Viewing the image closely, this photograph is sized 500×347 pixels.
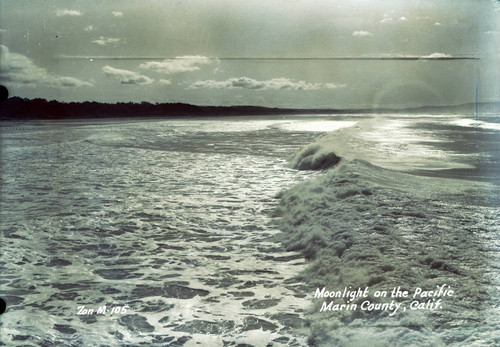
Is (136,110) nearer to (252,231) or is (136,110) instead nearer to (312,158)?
(252,231)

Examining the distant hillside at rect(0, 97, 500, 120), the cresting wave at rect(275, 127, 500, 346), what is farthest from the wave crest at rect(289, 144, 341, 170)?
the distant hillside at rect(0, 97, 500, 120)

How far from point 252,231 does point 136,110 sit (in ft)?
3.36

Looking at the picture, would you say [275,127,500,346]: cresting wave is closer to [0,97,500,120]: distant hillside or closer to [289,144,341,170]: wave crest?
[289,144,341,170]: wave crest

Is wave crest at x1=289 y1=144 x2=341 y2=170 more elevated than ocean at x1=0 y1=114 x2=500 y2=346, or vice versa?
wave crest at x1=289 y1=144 x2=341 y2=170

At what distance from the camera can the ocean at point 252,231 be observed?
5.18 feet

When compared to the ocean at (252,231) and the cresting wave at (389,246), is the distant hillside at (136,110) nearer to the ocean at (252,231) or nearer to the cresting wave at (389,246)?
the ocean at (252,231)

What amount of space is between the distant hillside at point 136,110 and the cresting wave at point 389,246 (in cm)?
42

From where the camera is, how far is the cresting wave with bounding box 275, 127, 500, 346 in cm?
153

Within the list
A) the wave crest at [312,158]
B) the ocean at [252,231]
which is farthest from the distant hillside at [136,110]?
the wave crest at [312,158]

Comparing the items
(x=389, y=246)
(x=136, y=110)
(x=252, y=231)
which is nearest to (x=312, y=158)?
(x=252, y=231)

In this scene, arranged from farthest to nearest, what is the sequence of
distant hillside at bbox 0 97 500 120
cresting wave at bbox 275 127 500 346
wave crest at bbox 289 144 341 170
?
wave crest at bbox 289 144 341 170, distant hillside at bbox 0 97 500 120, cresting wave at bbox 275 127 500 346

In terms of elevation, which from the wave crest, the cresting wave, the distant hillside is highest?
the distant hillside

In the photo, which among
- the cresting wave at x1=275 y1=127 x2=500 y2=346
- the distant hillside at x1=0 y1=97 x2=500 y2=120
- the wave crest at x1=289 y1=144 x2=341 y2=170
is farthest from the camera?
the wave crest at x1=289 y1=144 x2=341 y2=170

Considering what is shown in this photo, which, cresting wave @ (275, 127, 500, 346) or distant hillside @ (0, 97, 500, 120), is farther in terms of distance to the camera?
distant hillside @ (0, 97, 500, 120)
